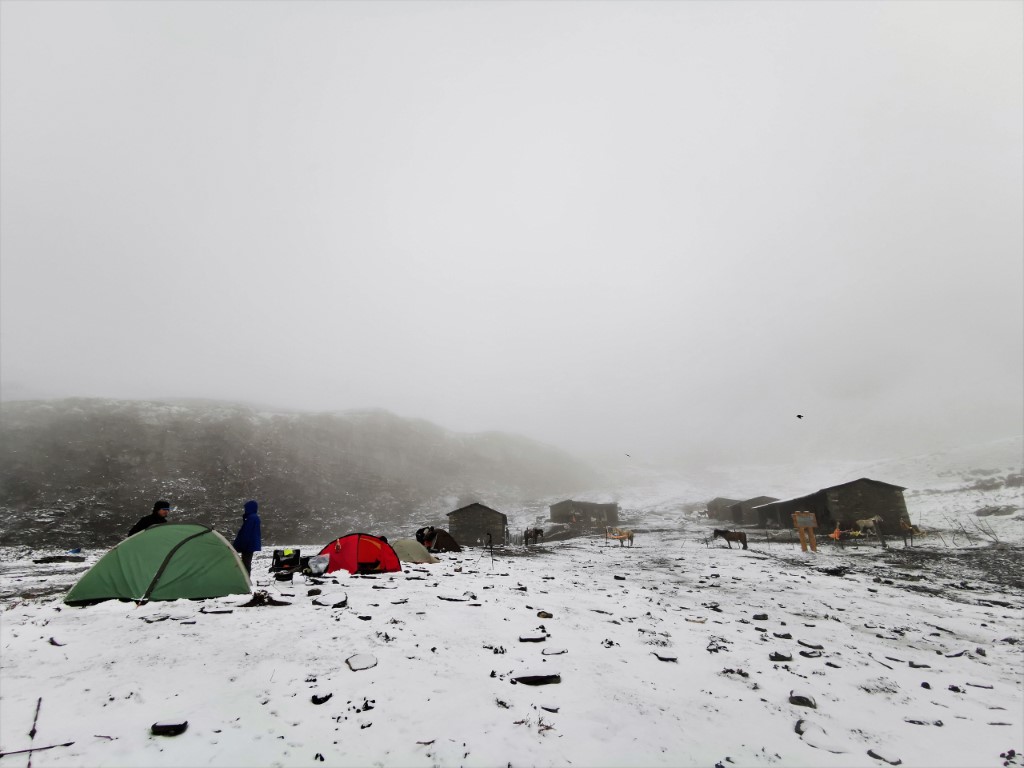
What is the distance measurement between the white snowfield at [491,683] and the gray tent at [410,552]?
5255 millimetres

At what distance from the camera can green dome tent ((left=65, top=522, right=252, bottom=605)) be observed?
30.2ft

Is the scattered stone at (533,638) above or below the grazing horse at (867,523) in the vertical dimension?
below

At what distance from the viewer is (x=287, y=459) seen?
79.6 m

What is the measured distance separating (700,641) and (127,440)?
8765 centimetres

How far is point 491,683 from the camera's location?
6.75 meters

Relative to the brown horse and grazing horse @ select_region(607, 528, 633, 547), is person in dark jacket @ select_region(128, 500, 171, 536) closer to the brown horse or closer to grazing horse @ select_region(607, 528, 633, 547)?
the brown horse

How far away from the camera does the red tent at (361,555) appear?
46.3 feet

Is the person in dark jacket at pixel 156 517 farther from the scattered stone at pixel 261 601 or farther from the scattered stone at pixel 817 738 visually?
the scattered stone at pixel 817 738

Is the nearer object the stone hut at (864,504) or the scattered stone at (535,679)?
the scattered stone at (535,679)

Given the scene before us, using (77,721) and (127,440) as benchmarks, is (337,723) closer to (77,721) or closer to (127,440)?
(77,721)

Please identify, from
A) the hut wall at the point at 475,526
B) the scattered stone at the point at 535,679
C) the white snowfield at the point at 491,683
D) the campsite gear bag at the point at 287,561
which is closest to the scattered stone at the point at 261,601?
the white snowfield at the point at 491,683

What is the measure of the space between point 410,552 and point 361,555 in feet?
12.7

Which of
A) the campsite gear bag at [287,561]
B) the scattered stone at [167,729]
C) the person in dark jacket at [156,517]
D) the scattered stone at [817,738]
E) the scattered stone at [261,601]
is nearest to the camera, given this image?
the scattered stone at [167,729]

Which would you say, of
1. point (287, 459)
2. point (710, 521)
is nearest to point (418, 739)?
point (710, 521)
